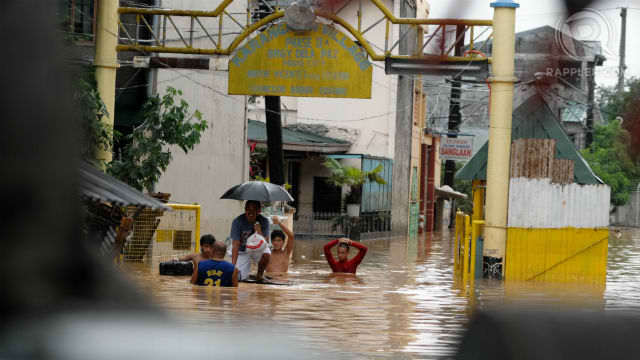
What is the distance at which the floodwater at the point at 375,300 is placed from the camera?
1074 mm

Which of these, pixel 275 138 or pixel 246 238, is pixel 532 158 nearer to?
pixel 246 238

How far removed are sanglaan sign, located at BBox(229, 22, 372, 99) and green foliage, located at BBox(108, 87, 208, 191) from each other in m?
1.66

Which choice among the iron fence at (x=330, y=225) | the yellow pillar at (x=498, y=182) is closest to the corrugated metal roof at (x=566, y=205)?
the yellow pillar at (x=498, y=182)

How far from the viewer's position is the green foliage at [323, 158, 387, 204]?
100 ft

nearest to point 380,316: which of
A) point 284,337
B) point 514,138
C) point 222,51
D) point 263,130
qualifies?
point 514,138

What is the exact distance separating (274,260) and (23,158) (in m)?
14.8

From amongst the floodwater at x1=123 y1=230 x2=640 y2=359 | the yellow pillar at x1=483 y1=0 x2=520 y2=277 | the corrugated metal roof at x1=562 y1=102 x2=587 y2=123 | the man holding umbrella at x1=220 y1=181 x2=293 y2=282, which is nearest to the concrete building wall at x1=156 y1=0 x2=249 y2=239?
the floodwater at x1=123 y1=230 x2=640 y2=359

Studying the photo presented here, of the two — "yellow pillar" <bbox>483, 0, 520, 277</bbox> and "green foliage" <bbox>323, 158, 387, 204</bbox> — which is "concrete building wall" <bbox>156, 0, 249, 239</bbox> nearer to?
"yellow pillar" <bbox>483, 0, 520, 277</bbox>

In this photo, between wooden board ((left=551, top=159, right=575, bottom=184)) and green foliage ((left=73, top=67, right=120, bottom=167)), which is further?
wooden board ((left=551, top=159, right=575, bottom=184))

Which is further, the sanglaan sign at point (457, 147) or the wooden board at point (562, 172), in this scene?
the sanglaan sign at point (457, 147)

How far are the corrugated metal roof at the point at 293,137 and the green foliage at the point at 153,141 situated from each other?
12.7 meters

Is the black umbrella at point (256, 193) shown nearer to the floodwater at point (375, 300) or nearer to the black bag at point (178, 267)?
the floodwater at point (375, 300)

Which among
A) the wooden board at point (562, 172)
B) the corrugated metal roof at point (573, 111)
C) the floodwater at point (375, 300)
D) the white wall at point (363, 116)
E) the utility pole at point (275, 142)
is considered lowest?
the floodwater at point (375, 300)

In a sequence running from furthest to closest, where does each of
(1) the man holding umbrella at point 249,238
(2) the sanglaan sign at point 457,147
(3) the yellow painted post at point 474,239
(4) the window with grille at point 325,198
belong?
1. (2) the sanglaan sign at point 457,147
2. (4) the window with grille at point 325,198
3. (3) the yellow painted post at point 474,239
4. (1) the man holding umbrella at point 249,238
